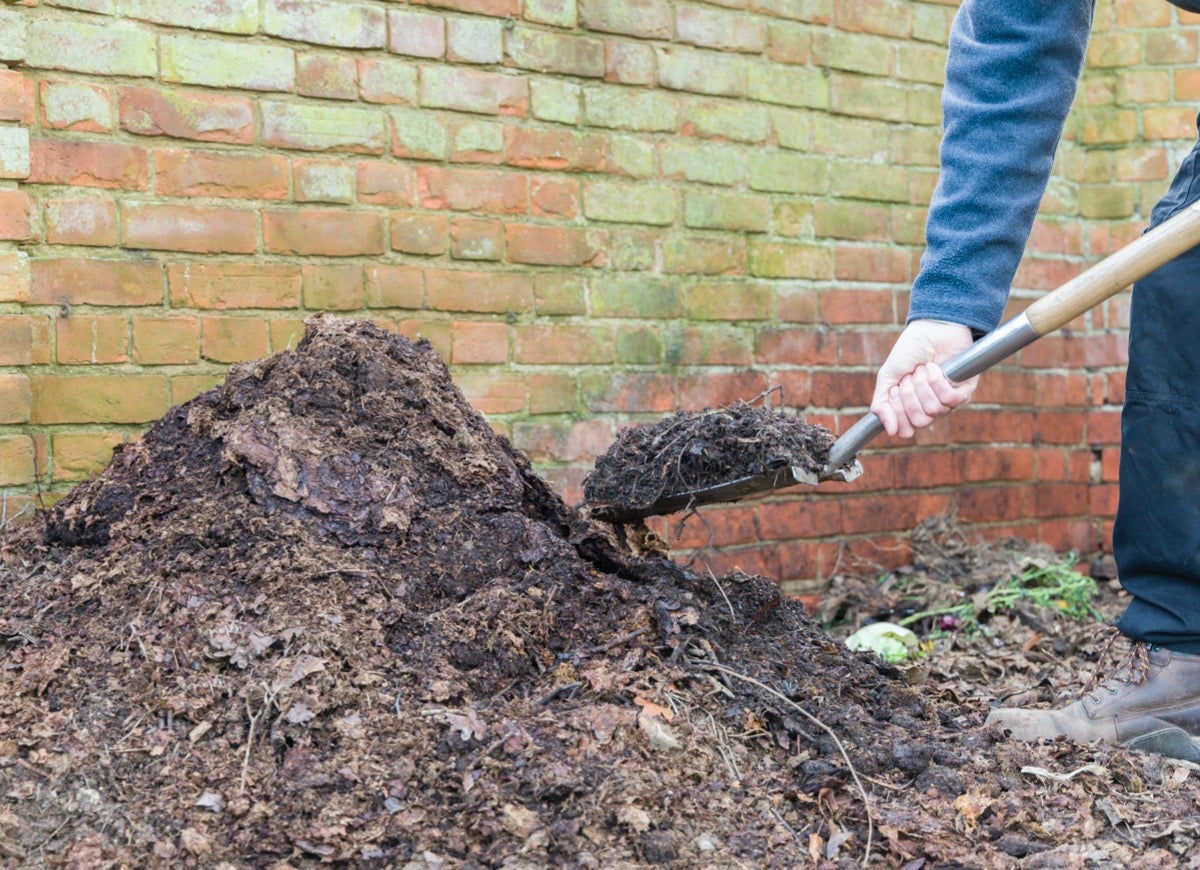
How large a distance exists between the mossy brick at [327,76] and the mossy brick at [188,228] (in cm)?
35

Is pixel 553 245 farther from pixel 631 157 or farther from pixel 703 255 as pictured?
pixel 703 255

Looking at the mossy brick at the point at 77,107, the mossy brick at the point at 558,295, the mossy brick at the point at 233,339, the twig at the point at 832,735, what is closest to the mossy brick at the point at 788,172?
the mossy brick at the point at 558,295

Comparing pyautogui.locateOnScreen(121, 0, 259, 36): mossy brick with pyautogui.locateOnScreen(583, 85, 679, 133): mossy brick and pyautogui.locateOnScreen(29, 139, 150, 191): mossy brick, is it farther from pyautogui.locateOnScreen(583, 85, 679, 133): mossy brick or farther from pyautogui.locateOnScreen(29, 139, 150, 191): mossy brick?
pyautogui.locateOnScreen(583, 85, 679, 133): mossy brick

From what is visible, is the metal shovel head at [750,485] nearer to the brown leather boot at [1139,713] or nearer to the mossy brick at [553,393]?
the brown leather boot at [1139,713]

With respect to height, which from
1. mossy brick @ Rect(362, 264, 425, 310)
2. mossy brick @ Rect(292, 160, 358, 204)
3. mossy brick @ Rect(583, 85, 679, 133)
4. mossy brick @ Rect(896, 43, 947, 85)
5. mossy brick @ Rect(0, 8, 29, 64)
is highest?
mossy brick @ Rect(896, 43, 947, 85)

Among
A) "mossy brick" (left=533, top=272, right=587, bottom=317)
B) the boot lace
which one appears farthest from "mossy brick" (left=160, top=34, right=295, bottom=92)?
the boot lace

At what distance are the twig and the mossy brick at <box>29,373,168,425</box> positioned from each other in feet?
4.82

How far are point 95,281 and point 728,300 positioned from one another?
5.88 ft

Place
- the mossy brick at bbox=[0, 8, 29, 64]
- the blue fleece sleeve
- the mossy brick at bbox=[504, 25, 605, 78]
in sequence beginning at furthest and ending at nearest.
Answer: the mossy brick at bbox=[504, 25, 605, 78]
the mossy brick at bbox=[0, 8, 29, 64]
the blue fleece sleeve

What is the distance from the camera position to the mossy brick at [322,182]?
Answer: 9.49ft

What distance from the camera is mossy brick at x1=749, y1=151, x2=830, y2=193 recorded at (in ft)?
12.0

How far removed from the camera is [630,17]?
11.1ft

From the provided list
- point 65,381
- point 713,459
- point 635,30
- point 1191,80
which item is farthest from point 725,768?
point 1191,80

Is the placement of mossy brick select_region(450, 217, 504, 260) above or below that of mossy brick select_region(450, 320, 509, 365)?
above
